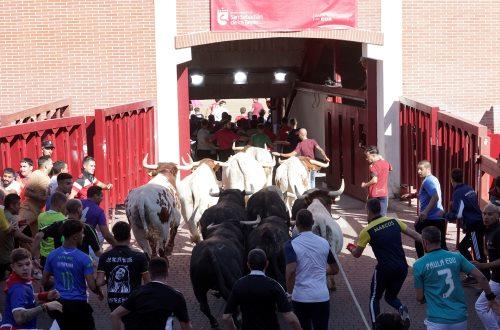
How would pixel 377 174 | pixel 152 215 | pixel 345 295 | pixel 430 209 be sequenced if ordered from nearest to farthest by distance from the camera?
1. pixel 345 295
2. pixel 430 209
3. pixel 152 215
4. pixel 377 174

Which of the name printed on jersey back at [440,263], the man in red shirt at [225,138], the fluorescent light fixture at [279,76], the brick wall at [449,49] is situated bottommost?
the man in red shirt at [225,138]

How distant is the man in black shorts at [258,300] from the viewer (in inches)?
361

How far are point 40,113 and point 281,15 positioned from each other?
6.16m

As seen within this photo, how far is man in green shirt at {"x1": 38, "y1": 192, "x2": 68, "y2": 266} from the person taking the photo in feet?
38.9

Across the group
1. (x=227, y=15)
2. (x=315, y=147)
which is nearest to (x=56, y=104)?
(x=227, y=15)

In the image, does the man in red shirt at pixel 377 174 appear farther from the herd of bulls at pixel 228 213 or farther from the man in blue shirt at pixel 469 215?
the man in blue shirt at pixel 469 215

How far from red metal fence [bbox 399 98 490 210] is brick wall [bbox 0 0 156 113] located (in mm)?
6152

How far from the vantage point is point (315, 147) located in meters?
21.8

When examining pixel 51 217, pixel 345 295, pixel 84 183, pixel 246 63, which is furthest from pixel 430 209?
pixel 246 63

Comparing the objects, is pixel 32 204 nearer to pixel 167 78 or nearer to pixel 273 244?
pixel 273 244

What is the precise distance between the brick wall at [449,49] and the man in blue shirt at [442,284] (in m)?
14.6

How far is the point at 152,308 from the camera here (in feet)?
28.3

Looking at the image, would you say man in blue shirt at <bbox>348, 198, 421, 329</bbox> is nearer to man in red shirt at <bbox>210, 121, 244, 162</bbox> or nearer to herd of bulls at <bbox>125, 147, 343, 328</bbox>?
herd of bulls at <bbox>125, 147, 343, 328</bbox>

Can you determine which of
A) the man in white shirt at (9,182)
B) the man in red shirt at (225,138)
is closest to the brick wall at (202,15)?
the man in red shirt at (225,138)
